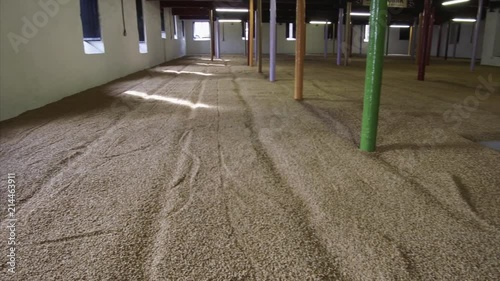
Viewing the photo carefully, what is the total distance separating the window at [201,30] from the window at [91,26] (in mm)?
24025

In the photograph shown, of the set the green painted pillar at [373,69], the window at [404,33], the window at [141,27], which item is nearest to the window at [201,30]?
the window at [404,33]

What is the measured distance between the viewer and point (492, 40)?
59.2ft

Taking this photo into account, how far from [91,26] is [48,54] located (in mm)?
3357

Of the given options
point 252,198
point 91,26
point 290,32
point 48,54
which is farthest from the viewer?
point 290,32

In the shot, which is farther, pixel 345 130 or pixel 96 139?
pixel 345 130

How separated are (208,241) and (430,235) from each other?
3.49ft

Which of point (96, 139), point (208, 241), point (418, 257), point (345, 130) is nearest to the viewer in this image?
point (418, 257)

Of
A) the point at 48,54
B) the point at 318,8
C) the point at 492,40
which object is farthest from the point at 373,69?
the point at 492,40

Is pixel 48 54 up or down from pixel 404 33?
down

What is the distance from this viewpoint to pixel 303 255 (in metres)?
1.64

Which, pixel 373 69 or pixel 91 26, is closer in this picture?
pixel 373 69

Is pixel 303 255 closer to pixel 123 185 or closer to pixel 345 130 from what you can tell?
pixel 123 185

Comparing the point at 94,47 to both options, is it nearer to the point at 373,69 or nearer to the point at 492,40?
the point at 373,69

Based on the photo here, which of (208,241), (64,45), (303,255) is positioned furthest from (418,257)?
(64,45)
